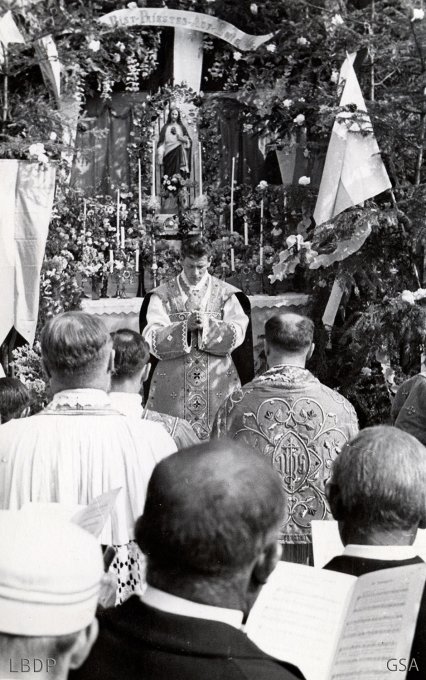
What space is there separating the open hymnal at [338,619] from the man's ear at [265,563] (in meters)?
0.23

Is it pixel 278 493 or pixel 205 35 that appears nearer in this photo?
pixel 278 493

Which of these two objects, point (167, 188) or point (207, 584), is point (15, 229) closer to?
point (167, 188)

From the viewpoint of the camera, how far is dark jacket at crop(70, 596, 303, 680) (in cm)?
172

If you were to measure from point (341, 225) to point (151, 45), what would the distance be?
11.6 feet

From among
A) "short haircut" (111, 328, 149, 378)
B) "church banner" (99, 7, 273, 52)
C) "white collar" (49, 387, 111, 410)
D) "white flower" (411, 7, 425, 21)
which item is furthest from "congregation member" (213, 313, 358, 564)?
"church banner" (99, 7, 273, 52)


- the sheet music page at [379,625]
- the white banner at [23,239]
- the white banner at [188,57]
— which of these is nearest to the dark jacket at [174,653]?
the sheet music page at [379,625]

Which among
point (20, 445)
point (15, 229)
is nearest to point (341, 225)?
point (15, 229)

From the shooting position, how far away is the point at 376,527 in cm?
249

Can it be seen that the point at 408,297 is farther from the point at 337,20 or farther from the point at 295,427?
the point at 295,427

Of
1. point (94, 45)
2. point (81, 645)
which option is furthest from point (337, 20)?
point (81, 645)

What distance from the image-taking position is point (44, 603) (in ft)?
4.97

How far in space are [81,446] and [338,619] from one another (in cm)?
129

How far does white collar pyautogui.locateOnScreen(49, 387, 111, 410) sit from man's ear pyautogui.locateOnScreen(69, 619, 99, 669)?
158 centimetres

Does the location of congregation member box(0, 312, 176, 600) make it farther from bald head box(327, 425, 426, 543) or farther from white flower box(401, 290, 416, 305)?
white flower box(401, 290, 416, 305)
